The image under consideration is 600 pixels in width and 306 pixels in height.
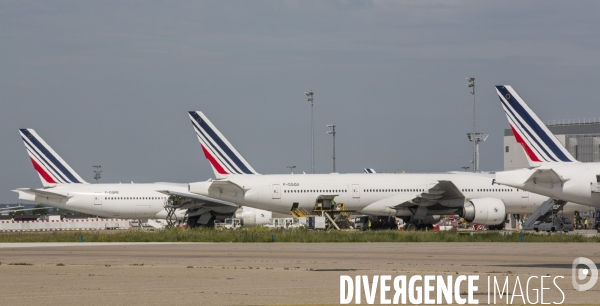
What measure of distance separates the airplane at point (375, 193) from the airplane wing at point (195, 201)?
761 cm

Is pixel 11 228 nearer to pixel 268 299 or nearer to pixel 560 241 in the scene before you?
pixel 560 241

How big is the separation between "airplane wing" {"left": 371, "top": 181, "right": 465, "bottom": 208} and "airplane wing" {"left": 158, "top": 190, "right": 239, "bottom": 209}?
565 inches

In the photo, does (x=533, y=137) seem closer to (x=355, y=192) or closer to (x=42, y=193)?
(x=355, y=192)

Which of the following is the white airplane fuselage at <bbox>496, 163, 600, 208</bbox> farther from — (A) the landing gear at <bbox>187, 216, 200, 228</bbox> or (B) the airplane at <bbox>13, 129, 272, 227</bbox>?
(A) the landing gear at <bbox>187, 216, 200, 228</bbox>

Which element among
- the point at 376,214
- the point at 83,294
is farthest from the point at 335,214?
the point at 83,294

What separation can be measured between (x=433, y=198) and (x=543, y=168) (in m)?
13.4

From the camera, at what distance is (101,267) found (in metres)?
24.1

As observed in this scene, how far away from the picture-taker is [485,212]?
53.6 meters

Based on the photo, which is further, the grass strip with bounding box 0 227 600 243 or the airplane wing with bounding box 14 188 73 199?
the airplane wing with bounding box 14 188 73 199

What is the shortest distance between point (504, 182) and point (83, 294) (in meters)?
30.3

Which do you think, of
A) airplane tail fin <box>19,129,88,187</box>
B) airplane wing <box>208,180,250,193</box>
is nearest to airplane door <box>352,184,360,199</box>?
airplane wing <box>208,180,250,193</box>

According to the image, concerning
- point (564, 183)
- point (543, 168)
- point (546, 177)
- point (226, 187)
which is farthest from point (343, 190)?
point (564, 183)

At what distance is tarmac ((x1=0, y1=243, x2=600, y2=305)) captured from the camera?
632 inches

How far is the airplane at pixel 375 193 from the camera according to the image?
5650cm
